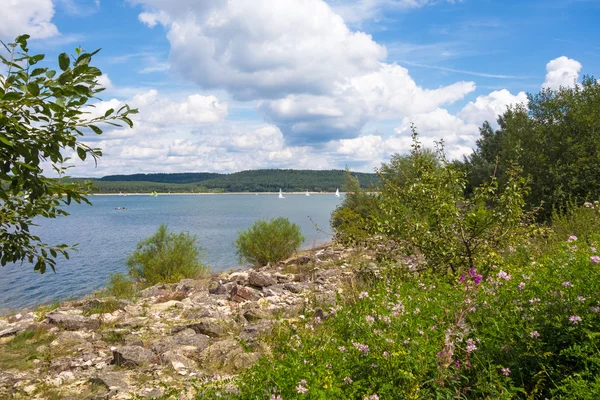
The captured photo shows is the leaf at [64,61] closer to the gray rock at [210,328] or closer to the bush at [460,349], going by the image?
the bush at [460,349]

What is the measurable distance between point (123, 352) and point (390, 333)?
462cm

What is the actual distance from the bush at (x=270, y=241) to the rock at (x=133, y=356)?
1517cm

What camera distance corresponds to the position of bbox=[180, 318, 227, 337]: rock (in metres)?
8.30

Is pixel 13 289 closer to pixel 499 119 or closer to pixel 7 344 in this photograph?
pixel 7 344

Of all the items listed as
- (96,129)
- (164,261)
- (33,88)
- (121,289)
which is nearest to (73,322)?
(121,289)

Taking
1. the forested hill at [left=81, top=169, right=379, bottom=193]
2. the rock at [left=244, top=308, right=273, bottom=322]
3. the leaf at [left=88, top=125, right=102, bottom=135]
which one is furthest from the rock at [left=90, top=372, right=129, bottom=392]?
the forested hill at [left=81, top=169, right=379, bottom=193]

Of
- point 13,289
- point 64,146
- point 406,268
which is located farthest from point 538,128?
point 13,289

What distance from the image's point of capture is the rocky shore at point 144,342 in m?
5.95

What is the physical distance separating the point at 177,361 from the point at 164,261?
12651mm

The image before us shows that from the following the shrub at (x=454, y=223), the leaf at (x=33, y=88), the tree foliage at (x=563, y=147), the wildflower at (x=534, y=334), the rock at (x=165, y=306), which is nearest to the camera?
the leaf at (x=33, y=88)

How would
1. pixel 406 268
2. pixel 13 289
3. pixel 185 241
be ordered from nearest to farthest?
1. pixel 406 268
2. pixel 185 241
3. pixel 13 289

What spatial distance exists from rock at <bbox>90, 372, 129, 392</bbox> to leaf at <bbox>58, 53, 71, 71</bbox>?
428 cm

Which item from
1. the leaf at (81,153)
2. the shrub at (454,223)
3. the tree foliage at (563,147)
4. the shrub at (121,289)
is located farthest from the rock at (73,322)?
the tree foliage at (563,147)

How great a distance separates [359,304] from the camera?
18.5ft
